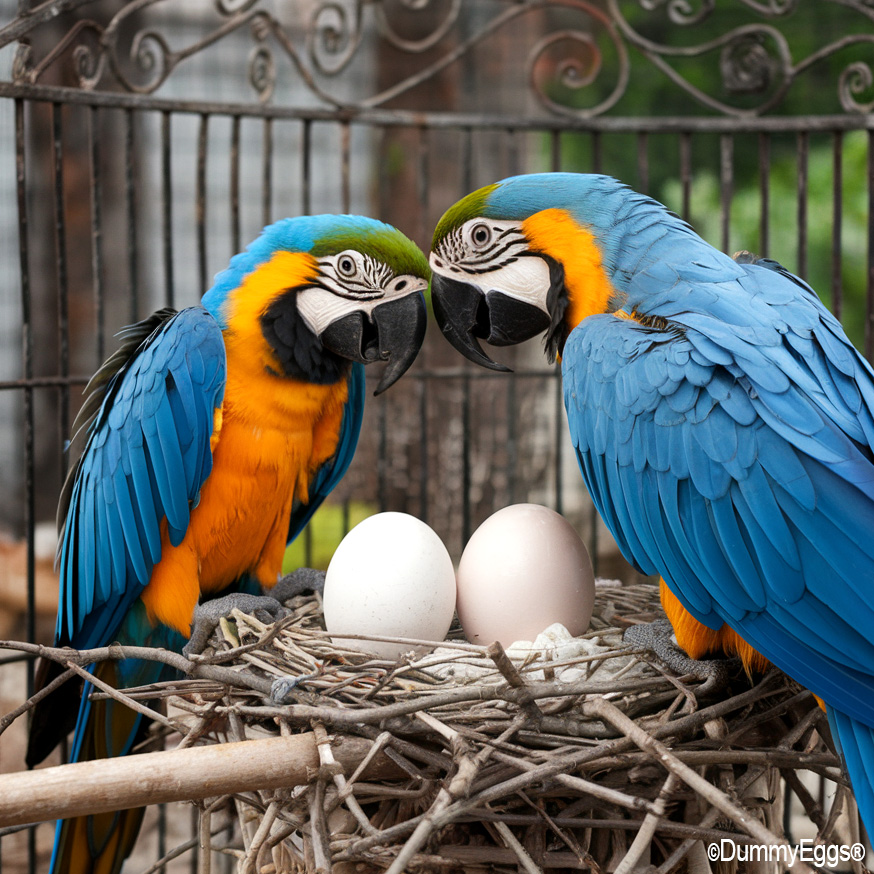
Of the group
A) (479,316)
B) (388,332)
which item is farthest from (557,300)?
(388,332)

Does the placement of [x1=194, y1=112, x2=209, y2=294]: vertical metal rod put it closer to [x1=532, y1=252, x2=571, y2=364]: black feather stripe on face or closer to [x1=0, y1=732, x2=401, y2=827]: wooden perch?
[x1=532, y1=252, x2=571, y2=364]: black feather stripe on face

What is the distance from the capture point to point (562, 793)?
964mm

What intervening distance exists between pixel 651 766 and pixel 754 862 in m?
0.28

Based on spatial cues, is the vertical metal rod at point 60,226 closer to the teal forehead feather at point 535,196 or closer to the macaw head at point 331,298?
the macaw head at point 331,298

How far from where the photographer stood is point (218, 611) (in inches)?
51.3

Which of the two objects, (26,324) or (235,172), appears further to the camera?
(235,172)

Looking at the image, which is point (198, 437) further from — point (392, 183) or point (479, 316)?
point (392, 183)

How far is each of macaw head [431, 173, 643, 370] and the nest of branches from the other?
45cm

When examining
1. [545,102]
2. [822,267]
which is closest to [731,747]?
[545,102]

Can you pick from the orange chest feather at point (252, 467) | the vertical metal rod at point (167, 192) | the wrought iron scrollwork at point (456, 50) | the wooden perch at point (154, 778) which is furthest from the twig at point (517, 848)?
the wrought iron scrollwork at point (456, 50)

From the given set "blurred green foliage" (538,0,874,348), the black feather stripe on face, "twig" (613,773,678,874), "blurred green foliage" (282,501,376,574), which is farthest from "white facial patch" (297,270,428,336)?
"blurred green foliage" (538,0,874,348)

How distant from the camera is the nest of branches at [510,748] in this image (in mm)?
896

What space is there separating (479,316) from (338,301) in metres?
0.21

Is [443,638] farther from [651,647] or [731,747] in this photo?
[731,747]
